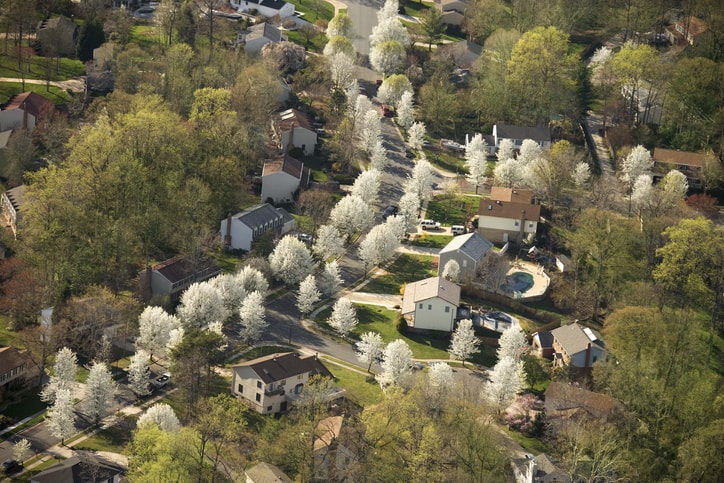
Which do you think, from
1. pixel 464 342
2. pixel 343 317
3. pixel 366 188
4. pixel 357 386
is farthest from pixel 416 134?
pixel 357 386

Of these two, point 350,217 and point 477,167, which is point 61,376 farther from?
point 477,167

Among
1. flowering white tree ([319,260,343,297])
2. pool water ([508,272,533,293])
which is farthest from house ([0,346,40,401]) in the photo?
pool water ([508,272,533,293])

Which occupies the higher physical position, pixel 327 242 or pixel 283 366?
pixel 283 366

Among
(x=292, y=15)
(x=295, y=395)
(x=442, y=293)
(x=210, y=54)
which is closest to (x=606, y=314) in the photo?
(x=442, y=293)

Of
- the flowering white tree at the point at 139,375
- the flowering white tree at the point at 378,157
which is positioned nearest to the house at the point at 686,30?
the flowering white tree at the point at 378,157

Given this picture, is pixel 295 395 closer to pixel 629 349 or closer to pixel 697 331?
pixel 629 349

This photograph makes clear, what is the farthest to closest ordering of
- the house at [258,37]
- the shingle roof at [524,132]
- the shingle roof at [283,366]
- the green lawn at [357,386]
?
the house at [258,37]
the shingle roof at [524,132]
the green lawn at [357,386]
the shingle roof at [283,366]

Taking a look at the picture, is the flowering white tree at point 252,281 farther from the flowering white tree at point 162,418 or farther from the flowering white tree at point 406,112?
the flowering white tree at point 406,112

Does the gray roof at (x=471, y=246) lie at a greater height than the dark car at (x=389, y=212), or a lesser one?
greater
